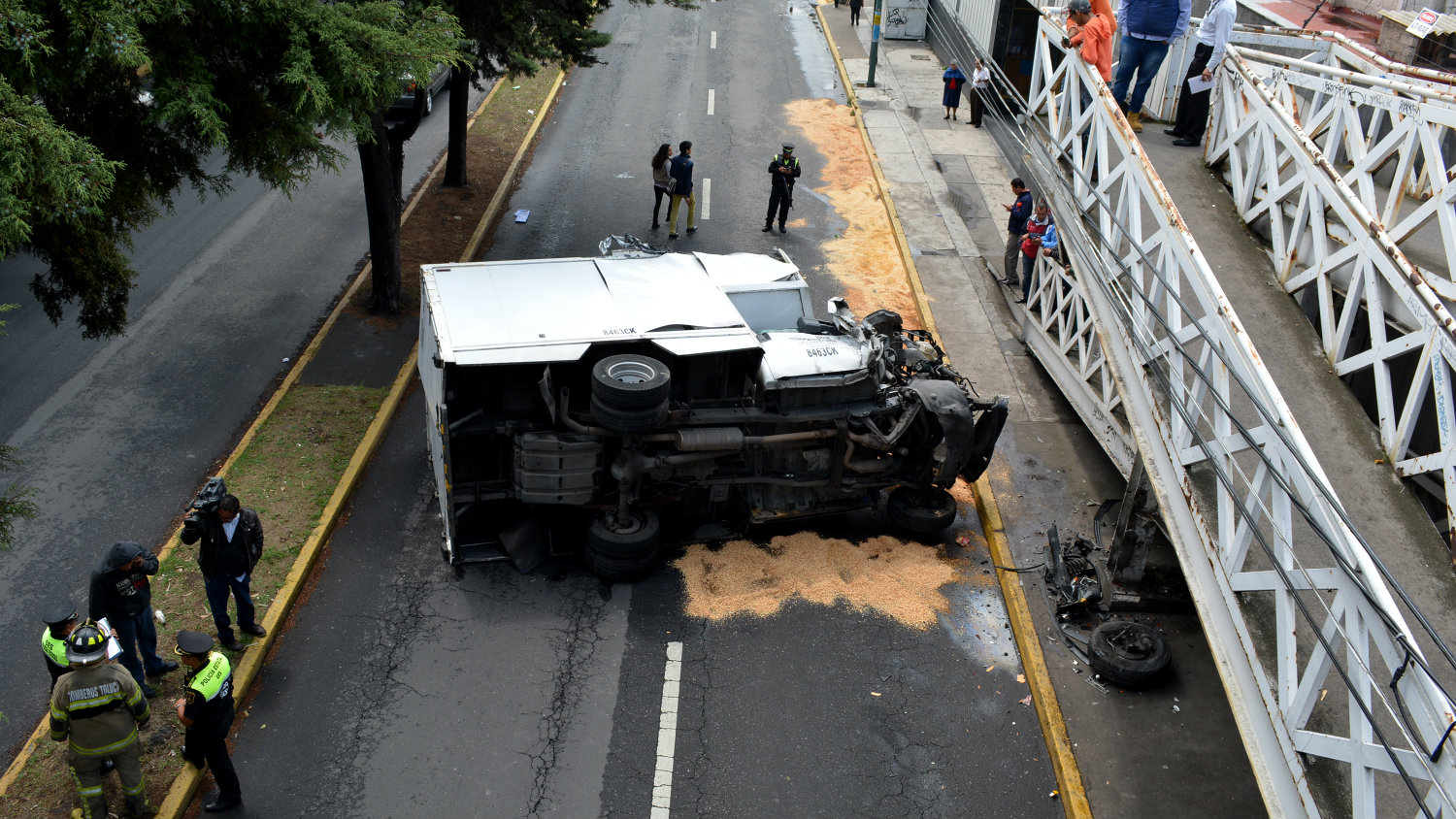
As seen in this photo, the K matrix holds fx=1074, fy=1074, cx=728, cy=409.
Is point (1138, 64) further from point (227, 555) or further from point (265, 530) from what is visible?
point (227, 555)

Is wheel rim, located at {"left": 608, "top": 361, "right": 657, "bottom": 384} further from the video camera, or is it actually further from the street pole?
the street pole

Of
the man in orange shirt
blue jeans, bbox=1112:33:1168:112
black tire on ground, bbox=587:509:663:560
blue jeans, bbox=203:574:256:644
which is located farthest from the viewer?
blue jeans, bbox=1112:33:1168:112

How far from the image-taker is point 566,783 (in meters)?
8.36

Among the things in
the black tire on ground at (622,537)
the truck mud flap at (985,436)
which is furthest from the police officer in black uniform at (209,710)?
the truck mud flap at (985,436)

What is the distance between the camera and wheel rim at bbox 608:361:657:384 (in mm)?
9562

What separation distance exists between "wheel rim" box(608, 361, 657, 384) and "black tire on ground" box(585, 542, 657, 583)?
176 cm

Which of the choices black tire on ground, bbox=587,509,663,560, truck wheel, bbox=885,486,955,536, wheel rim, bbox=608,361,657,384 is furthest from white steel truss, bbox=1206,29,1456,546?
black tire on ground, bbox=587,509,663,560

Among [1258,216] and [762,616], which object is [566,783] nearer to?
[762,616]

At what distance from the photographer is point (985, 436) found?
11.1m

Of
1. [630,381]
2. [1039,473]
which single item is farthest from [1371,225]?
[630,381]

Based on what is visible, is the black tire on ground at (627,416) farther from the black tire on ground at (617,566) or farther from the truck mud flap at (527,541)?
the truck mud flap at (527,541)

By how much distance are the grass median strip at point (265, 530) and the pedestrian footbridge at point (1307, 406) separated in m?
7.83

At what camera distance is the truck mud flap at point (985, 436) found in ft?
35.7

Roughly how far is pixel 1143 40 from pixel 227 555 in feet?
37.5
